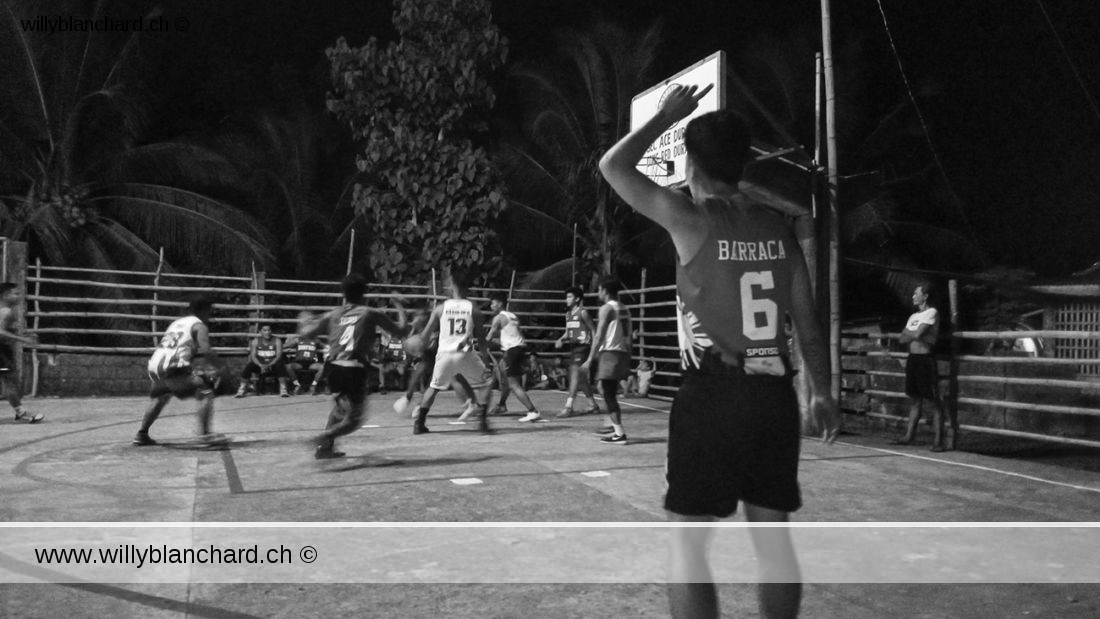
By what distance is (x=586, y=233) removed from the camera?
72.6 feet

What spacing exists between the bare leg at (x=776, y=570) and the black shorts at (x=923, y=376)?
7.74 meters

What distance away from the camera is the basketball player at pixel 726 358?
2.79m

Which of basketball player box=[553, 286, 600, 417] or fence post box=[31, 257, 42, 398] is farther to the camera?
fence post box=[31, 257, 42, 398]

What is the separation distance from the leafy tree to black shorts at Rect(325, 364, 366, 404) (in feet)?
38.2

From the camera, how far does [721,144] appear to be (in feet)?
9.79

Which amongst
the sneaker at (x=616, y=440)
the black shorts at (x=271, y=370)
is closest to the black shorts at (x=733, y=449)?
the sneaker at (x=616, y=440)

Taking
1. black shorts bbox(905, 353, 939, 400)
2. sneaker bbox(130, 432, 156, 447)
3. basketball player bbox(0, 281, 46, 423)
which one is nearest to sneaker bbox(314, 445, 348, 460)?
sneaker bbox(130, 432, 156, 447)

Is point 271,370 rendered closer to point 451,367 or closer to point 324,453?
point 451,367

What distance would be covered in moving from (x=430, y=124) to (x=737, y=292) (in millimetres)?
17855

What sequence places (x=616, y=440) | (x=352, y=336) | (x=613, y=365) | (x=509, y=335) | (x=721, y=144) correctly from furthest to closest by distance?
1. (x=509, y=335)
2. (x=613, y=365)
3. (x=616, y=440)
4. (x=352, y=336)
5. (x=721, y=144)

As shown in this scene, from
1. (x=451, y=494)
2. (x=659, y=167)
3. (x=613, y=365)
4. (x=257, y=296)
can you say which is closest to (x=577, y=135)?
(x=257, y=296)

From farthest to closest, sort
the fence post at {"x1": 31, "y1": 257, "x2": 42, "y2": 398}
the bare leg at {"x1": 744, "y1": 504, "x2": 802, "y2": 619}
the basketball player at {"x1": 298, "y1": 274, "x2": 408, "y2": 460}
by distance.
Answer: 1. the fence post at {"x1": 31, "y1": 257, "x2": 42, "y2": 398}
2. the basketball player at {"x1": 298, "y1": 274, "x2": 408, "y2": 460}
3. the bare leg at {"x1": 744, "y1": 504, "x2": 802, "y2": 619}

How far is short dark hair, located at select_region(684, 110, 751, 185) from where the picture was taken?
2.98m

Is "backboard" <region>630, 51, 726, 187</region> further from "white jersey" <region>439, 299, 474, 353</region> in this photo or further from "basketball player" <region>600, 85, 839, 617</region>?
"basketball player" <region>600, 85, 839, 617</region>
